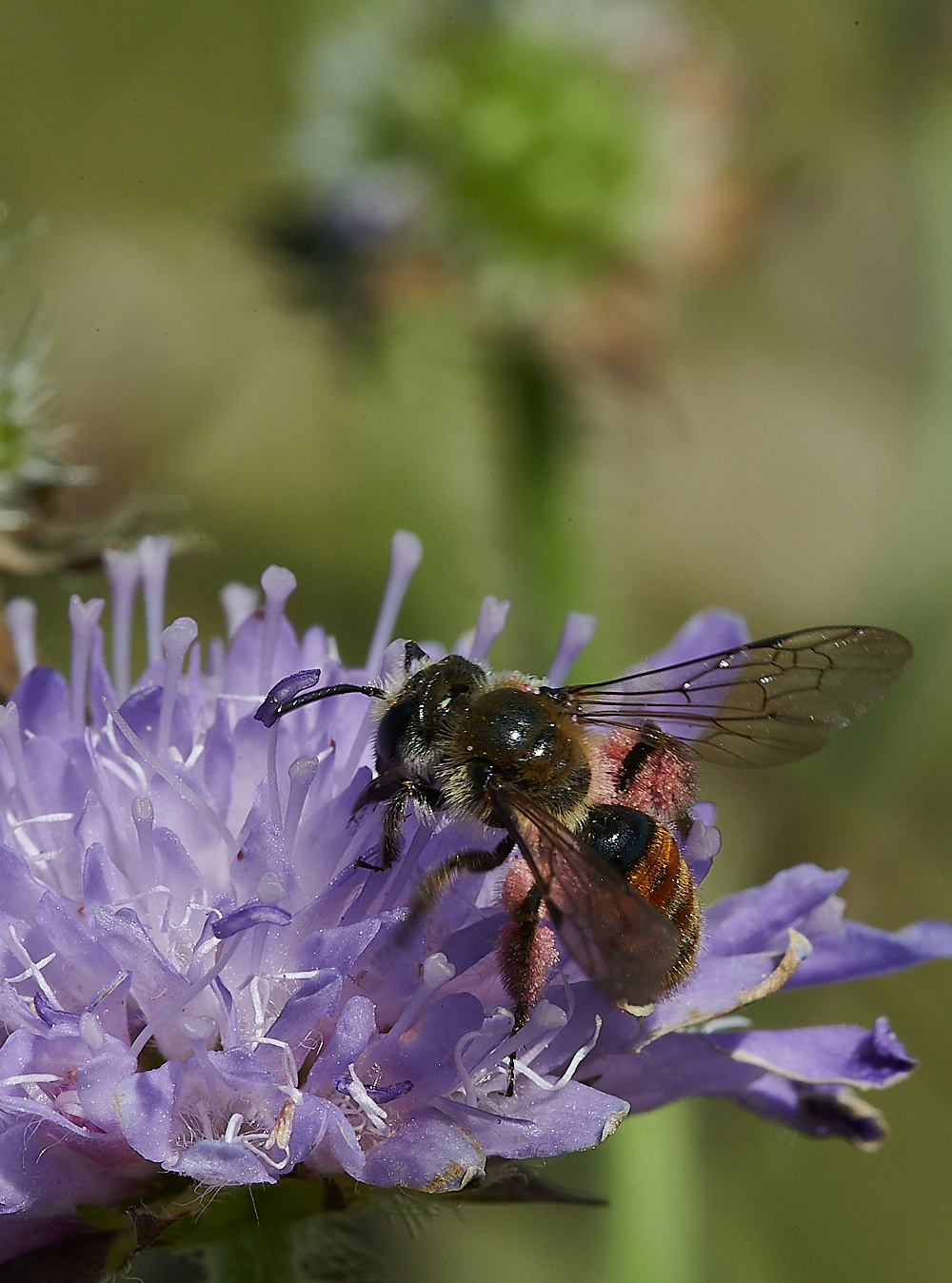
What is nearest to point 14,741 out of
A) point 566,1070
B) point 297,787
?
point 297,787

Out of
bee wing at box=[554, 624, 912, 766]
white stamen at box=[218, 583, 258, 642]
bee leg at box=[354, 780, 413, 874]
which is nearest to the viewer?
bee leg at box=[354, 780, 413, 874]

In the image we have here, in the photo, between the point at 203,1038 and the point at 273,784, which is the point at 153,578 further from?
the point at 203,1038

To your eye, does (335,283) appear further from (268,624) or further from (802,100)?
(802,100)

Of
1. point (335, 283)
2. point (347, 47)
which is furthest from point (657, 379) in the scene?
point (347, 47)

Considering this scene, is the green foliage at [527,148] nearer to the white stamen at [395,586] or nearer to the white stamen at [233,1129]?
the white stamen at [395,586]

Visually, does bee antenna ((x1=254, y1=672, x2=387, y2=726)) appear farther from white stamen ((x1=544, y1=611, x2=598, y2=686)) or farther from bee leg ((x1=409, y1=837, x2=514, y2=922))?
white stamen ((x1=544, y1=611, x2=598, y2=686))

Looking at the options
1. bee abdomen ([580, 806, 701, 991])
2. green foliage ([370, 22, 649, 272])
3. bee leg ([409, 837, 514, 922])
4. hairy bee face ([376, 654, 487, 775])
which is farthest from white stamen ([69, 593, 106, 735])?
green foliage ([370, 22, 649, 272])
